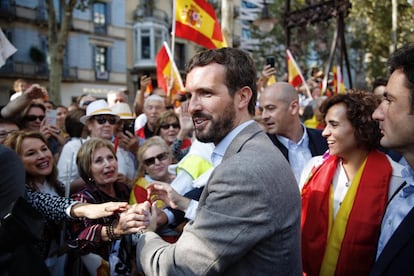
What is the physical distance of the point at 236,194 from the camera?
1.51m

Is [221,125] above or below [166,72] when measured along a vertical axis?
below

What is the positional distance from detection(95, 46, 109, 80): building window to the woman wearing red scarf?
28164 mm

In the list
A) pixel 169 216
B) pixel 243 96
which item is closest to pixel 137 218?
pixel 243 96

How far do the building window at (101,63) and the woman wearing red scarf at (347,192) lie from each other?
28164 millimetres

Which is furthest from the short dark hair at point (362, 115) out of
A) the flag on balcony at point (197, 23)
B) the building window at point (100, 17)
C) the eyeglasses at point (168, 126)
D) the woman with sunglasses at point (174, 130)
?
the building window at point (100, 17)

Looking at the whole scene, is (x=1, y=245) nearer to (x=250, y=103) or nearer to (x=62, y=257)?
(x=62, y=257)

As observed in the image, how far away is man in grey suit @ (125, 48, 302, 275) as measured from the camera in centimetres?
150

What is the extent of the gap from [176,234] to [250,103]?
4.94ft

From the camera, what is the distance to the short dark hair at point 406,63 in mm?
1848

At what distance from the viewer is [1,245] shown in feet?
6.12

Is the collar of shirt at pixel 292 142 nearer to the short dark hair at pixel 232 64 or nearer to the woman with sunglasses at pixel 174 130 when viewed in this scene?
the woman with sunglasses at pixel 174 130

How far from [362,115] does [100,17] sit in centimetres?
3004

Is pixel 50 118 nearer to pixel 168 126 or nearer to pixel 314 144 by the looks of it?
pixel 168 126

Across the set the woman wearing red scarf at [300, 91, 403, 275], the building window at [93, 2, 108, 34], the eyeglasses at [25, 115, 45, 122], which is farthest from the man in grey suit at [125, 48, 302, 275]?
the building window at [93, 2, 108, 34]
